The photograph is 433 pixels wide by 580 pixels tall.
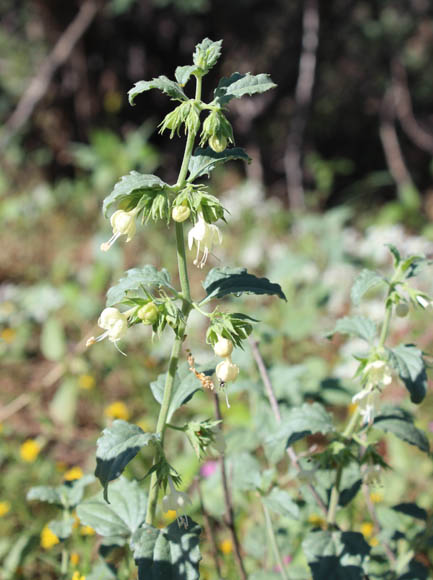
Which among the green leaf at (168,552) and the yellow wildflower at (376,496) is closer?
the green leaf at (168,552)

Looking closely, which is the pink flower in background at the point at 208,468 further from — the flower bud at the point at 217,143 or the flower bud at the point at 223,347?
the flower bud at the point at 217,143

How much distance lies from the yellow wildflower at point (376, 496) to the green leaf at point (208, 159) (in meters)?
1.54

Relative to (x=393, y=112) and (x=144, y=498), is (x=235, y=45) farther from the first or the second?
(x=144, y=498)

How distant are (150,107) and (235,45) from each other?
4.18 ft

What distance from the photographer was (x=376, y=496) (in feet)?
6.48

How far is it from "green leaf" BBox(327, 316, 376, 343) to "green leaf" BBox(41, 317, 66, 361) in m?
2.12

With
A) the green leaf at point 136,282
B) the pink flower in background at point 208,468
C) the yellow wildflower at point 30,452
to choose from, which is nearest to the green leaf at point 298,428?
the green leaf at point 136,282

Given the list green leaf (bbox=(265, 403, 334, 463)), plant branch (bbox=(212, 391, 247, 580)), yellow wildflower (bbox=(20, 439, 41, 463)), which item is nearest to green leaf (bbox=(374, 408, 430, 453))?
green leaf (bbox=(265, 403, 334, 463))

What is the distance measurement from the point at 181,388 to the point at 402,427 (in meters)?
0.52

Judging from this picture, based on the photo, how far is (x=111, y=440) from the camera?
3.14 feet

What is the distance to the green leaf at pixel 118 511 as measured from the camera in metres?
1.18

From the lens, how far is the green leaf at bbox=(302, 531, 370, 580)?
1.11 m

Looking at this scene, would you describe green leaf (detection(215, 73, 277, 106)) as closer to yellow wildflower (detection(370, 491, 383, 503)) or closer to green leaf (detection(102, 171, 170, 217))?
green leaf (detection(102, 171, 170, 217))

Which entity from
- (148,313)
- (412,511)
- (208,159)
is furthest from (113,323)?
(412,511)
